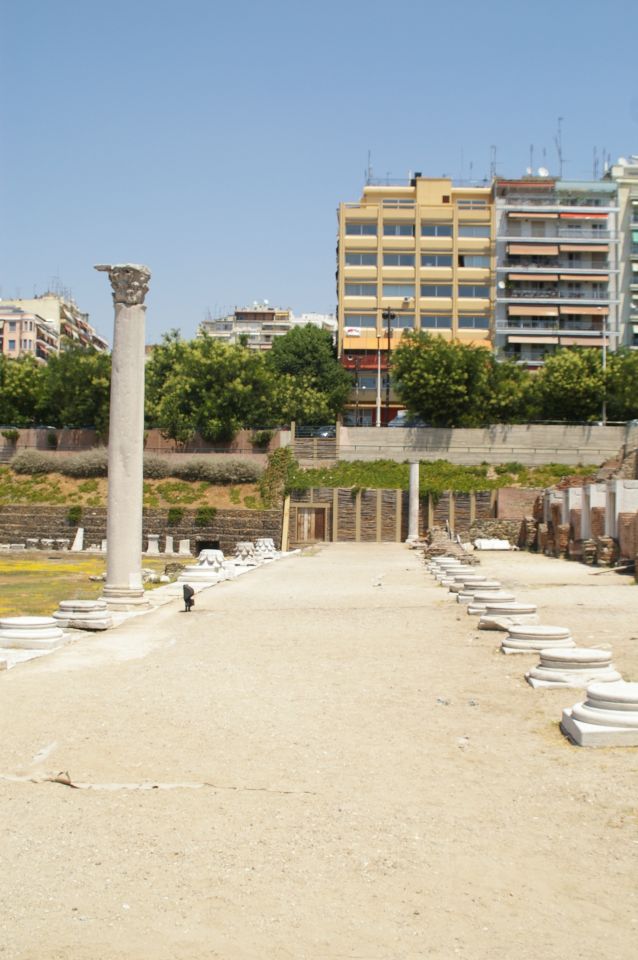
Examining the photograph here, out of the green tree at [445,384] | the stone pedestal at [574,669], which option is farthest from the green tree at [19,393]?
the stone pedestal at [574,669]

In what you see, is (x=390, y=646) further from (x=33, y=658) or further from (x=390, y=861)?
(x=390, y=861)

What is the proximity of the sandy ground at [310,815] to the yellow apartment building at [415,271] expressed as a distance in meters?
78.4

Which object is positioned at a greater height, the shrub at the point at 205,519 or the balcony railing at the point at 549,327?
the balcony railing at the point at 549,327

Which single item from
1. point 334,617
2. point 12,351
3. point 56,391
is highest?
point 12,351

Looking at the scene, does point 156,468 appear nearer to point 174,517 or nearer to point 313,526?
point 174,517

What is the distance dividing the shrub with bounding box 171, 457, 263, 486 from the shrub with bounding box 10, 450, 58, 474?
7.59 metres

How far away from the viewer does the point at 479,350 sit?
227 feet

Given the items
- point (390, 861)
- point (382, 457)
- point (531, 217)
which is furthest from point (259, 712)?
point (531, 217)

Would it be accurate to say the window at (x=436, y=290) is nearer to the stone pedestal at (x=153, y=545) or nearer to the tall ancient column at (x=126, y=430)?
the stone pedestal at (x=153, y=545)

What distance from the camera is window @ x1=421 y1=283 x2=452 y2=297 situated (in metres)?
90.1

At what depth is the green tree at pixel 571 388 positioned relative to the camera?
69.8 m

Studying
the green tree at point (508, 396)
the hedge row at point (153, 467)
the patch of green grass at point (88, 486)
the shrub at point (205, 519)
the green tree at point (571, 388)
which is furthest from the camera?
the green tree at point (571, 388)

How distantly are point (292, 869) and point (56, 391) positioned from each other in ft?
216

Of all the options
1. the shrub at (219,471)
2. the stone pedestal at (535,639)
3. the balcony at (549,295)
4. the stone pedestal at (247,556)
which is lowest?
the stone pedestal at (247,556)
